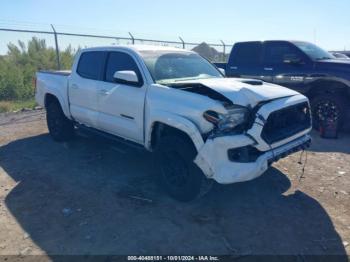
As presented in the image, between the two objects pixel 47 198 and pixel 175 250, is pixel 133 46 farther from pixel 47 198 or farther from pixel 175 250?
pixel 175 250

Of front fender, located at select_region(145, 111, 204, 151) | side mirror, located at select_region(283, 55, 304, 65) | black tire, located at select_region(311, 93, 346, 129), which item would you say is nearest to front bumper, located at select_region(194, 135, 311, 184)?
front fender, located at select_region(145, 111, 204, 151)

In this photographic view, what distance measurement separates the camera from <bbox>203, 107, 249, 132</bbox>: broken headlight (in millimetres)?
3877

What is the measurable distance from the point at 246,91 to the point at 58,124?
4346 millimetres

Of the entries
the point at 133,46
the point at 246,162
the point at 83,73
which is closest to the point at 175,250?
the point at 246,162

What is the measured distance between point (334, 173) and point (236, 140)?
8.28 ft

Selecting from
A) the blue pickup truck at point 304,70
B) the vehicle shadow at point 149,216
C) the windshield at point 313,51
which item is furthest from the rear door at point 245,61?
the vehicle shadow at point 149,216

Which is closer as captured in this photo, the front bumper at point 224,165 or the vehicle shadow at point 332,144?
the front bumper at point 224,165

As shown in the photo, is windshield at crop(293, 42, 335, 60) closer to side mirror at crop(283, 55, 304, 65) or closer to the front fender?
side mirror at crop(283, 55, 304, 65)

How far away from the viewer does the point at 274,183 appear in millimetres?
5004

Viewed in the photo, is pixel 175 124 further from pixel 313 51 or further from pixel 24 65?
pixel 24 65

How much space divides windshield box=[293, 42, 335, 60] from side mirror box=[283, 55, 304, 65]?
237 mm

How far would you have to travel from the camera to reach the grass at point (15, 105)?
11.0 metres

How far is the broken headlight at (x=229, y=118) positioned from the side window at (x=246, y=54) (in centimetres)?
517

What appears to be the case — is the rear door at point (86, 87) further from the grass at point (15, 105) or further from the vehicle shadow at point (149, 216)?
the grass at point (15, 105)
